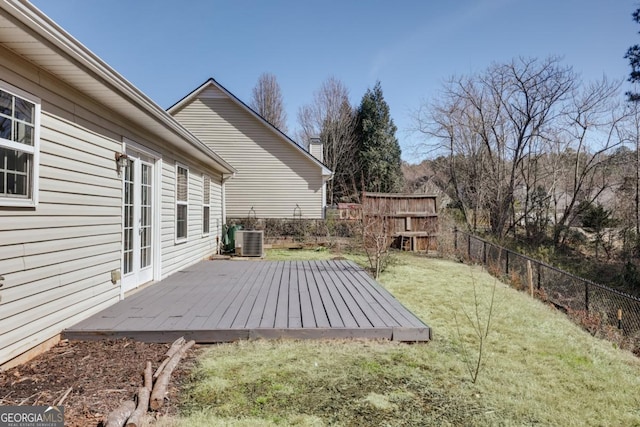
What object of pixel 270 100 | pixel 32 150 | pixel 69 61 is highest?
pixel 270 100

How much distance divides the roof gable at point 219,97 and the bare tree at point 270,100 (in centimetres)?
1763

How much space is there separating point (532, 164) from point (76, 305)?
17.1 m

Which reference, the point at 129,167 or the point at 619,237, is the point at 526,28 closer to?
the point at 619,237

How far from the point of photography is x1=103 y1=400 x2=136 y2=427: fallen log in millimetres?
2016

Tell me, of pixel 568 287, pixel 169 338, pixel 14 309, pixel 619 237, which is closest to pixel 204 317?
pixel 169 338

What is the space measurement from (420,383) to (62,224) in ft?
12.0

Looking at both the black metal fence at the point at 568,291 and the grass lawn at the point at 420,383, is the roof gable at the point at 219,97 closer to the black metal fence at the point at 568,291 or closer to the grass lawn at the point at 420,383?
the black metal fence at the point at 568,291

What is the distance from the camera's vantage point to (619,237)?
42.2ft

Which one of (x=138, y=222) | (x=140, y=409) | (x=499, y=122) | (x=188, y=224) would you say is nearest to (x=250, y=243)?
(x=188, y=224)

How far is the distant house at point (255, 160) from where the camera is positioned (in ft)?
47.8

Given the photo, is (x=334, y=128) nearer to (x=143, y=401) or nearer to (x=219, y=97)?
(x=219, y=97)

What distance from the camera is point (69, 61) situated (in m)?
3.08

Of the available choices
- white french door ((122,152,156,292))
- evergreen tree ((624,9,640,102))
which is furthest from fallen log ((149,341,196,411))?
evergreen tree ((624,9,640,102))

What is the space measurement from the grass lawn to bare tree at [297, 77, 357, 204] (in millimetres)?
23999
